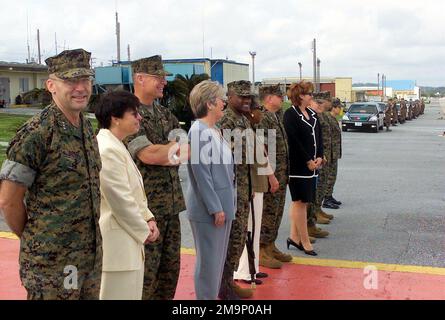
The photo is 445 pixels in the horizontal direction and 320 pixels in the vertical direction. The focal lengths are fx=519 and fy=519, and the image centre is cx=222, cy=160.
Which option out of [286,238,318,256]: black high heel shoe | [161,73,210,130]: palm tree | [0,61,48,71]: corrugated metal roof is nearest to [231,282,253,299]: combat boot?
[286,238,318,256]: black high heel shoe

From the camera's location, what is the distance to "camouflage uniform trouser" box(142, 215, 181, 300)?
3.52m

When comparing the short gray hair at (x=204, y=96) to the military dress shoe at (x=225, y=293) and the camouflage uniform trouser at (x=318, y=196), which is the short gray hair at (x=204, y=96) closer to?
the military dress shoe at (x=225, y=293)

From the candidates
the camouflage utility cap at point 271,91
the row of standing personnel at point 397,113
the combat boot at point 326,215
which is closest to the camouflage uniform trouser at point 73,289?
the camouflage utility cap at point 271,91

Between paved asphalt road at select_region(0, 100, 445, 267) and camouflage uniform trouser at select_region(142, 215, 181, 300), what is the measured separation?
245 cm

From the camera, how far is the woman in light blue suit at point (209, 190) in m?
3.68

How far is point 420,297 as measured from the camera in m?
4.40

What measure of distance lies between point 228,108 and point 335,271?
1967mm

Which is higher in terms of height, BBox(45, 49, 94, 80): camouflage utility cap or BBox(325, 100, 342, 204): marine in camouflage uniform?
BBox(45, 49, 94, 80): camouflage utility cap

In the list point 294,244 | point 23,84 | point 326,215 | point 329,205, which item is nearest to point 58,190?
point 294,244

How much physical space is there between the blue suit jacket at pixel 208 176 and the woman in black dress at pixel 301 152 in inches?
77.7

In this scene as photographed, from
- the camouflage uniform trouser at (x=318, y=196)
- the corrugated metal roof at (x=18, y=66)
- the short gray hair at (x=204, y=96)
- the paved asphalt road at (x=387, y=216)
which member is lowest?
the paved asphalt road at (x=387, y=216)

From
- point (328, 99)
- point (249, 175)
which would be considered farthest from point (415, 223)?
point (249, 175)

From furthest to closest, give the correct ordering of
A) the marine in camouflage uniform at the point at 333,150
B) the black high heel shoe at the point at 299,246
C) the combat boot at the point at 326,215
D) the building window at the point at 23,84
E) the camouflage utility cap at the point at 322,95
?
the building window at the point at 23,84
the marine in camouflage uniform at the point at 333,150
the camouflage utility cap at the point at 322,95
the combat boot at the point at 326,215
the black high heel shoe at the point at 299,246

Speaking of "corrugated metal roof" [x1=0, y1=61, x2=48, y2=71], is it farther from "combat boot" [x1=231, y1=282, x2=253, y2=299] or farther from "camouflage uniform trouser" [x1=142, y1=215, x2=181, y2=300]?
"camouflage uniform trouser" [x1=142, y1=215, x2=181, y2=300]
